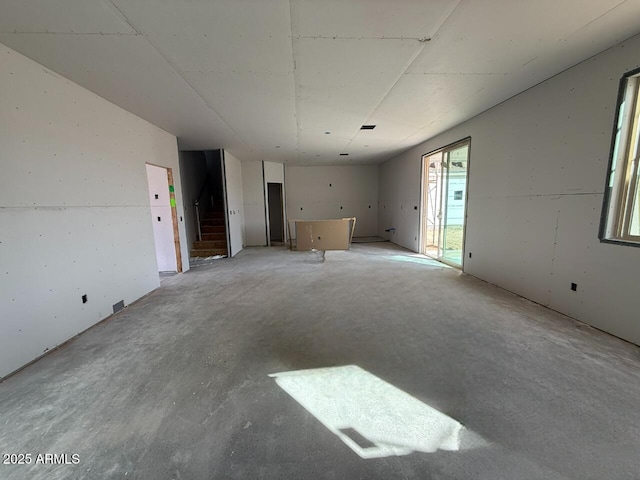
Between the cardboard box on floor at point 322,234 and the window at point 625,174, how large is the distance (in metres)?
4.96

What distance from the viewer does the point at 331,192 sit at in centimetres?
967

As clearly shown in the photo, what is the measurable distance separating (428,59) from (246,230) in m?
6.95

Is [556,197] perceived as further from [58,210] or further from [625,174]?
[58,210]

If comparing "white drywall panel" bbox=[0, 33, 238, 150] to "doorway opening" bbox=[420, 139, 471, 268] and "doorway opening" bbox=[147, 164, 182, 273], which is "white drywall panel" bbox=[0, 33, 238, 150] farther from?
"doorway opening" bbox=[420, 139, 471, 268]

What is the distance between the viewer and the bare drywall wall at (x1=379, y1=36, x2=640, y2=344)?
2449 millimetres

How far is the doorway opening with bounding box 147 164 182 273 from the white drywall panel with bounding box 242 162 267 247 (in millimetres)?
3266

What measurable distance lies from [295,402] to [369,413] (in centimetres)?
48

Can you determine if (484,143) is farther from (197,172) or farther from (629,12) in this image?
(197,172)

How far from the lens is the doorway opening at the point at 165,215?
4.90 m

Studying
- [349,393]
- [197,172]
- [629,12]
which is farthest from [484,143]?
[197,172]

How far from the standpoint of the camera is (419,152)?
6.42 meters

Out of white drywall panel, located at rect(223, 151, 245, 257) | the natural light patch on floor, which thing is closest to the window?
the natural light patch on floor

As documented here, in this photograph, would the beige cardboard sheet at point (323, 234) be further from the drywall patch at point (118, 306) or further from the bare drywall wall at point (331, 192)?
the drywall patch at point (118, 306)


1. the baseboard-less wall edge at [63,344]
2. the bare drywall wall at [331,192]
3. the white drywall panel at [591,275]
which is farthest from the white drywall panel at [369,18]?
the bare drywall wall at [331,192]
